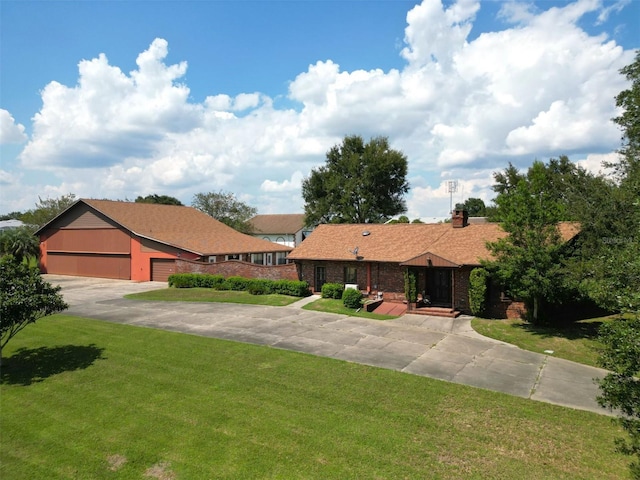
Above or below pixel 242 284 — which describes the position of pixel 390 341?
below

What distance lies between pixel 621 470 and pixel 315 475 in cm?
532

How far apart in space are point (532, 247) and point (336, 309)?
976cm

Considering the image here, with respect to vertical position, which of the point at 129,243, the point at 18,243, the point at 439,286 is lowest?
the point at 439,286

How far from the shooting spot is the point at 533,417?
873cm

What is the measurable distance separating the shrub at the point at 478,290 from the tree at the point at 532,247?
102cm

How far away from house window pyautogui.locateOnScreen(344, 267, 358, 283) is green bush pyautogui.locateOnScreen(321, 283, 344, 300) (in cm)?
98

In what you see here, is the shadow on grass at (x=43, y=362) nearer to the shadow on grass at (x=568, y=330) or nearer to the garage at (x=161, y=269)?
the shadow on grass at (x=568, y=330)

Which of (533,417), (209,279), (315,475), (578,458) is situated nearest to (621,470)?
(578,458)

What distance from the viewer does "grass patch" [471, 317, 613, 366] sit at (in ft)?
45.4

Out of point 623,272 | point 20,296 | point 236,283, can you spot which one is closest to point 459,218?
point 236,283

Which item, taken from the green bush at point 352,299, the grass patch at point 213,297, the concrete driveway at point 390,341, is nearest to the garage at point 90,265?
the grass patch at point 213,297

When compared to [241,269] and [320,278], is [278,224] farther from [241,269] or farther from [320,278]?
[320,278]

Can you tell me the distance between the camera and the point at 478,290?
A: 18.9 m

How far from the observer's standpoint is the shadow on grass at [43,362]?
424 inches
